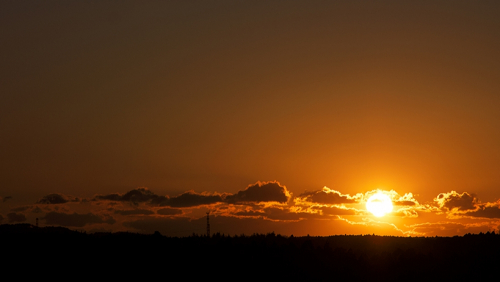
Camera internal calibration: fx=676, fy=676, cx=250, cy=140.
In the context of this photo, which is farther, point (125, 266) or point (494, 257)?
point (494, 257)

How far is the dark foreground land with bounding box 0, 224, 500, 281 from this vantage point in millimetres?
72562

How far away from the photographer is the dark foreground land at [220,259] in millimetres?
72562

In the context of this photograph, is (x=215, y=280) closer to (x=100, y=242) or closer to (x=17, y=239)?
(x=100, y=242)

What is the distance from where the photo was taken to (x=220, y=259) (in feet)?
258

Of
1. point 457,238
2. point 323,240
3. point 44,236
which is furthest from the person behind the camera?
point 323,240

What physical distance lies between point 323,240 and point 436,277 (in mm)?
26135

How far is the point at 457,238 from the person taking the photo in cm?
9838

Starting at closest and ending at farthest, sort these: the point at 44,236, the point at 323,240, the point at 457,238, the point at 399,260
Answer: the point at 44,236 → the point at 399,260 → the point at 457,238 → the point at 323,240

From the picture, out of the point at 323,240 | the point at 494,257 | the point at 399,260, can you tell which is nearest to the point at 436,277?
the point at 399,260

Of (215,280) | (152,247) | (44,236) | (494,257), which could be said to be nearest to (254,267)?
(215,280)

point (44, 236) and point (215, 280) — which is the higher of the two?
point (44, 236)

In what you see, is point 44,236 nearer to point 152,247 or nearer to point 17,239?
point 17,239

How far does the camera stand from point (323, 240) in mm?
104938

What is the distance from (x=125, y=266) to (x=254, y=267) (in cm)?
1489
